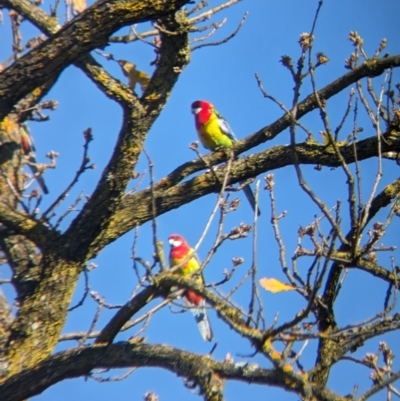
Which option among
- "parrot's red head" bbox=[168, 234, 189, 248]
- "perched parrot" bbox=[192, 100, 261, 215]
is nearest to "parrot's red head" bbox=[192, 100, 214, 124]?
"perched parrot" bbox=[192, 100, 261, 215]

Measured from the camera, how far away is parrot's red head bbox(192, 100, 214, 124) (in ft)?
18.9

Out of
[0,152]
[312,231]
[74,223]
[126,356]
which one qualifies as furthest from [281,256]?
[0,152]

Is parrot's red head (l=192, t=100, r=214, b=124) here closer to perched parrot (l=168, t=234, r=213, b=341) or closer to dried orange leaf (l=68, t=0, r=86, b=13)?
perched parrot (l=168, t=234, r=213, b=341)

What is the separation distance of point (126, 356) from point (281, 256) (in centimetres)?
74

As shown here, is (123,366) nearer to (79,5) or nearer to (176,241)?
(79,5)

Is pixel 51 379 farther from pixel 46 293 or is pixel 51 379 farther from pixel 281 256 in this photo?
pixel 281 256

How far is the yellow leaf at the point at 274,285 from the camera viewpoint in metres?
2.92

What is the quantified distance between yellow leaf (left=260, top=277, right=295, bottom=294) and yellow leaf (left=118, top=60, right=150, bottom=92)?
1.19 metres

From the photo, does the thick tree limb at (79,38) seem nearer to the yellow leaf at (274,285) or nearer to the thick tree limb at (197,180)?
the thick tree limb at (197,180)

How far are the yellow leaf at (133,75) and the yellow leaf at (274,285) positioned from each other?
3.91ft

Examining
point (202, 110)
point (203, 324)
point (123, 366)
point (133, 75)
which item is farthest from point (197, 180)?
point (202, 110)

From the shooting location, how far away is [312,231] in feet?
10.7

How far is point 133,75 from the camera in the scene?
374 centimetres

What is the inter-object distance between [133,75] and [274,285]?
4.47ft
